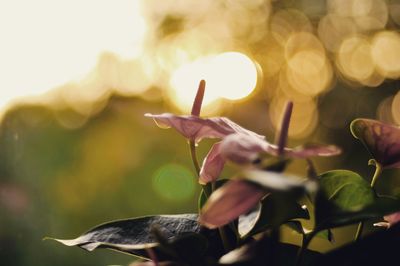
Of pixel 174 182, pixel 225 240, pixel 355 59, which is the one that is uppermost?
pixel 225 240

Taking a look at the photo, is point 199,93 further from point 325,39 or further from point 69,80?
point 325,39

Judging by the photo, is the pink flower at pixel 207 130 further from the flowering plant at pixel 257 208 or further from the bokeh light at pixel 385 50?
the bokeh light at pixel 385 50

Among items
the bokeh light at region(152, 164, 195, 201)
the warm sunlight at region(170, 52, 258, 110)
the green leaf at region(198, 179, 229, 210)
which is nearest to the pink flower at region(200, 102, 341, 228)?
the green leaf at region(198, 179, 229, 210)

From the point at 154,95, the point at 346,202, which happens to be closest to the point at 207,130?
the point at 346,202

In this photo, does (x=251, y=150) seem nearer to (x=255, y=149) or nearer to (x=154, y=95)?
(x=255, y=149)

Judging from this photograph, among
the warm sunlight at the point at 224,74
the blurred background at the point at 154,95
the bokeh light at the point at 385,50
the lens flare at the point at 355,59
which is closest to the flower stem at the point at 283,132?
the blurred background at the point at 154,95

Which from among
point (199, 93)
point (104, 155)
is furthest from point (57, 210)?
point (199, 93)
